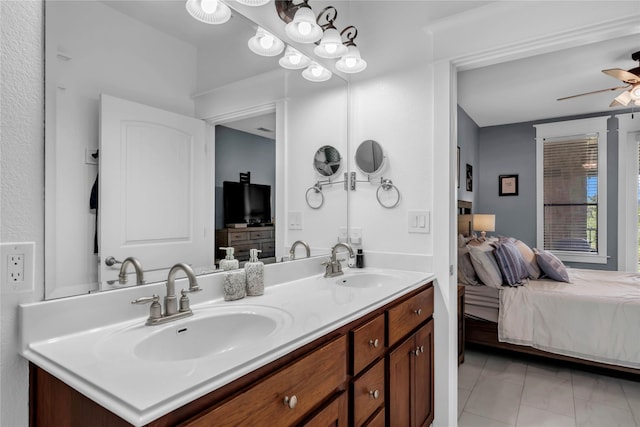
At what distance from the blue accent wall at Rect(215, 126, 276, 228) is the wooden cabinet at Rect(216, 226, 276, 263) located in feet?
0.20

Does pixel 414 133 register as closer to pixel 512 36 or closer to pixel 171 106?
pixel 512 36

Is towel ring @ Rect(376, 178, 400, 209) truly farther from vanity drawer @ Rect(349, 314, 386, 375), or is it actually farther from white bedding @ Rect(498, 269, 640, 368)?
white bedding @ Rect(498, 269, 640, 368)

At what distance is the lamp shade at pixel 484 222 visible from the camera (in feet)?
14.0

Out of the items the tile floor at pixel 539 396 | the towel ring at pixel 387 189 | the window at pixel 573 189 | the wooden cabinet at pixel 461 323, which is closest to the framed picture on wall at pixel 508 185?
the window at pixel 573 189

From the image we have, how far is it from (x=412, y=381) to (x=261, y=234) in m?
1.01

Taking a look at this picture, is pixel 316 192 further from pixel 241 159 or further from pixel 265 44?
pixel 265 44

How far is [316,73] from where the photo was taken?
6.88ft

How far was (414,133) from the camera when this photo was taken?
80.7 inches

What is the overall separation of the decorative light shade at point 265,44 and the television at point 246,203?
2.16 ft

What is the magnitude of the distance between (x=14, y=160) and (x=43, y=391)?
1.94ft

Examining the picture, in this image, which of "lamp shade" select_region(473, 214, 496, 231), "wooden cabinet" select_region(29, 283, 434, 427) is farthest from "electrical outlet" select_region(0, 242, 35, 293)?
"lamp shade" select_region(473, 214, 496, 231)

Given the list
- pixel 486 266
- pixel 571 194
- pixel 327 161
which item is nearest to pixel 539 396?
pixel 486 266

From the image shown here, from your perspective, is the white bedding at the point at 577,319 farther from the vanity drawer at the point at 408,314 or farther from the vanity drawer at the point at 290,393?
the vanity drawer at the point at 290,393

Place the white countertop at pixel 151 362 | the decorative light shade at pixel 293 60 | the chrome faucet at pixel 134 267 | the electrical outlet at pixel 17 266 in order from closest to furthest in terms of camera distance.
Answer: the white countertop at pixel 151 362, the electrical outlet at pixel 17 266, the chrome faucet at pixel 134 267, the decorative light shade at pixel 293 60
